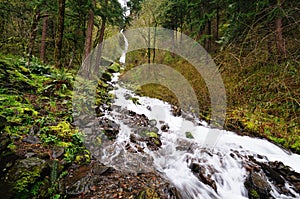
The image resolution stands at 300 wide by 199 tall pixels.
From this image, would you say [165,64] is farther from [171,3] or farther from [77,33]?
[77,33]

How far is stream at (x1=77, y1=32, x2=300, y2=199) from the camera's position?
403cm

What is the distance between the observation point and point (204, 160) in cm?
490

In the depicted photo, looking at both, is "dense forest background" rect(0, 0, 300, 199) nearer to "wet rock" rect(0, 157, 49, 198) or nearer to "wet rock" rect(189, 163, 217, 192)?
"wet rock" rect(0, 157, 49, 198)

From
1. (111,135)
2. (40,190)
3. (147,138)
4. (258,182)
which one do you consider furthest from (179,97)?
(40,190)

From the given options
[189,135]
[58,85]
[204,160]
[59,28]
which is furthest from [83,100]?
[204,160]

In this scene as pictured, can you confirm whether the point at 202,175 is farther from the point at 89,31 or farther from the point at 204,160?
the point at 89,31

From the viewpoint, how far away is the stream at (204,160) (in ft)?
13.2

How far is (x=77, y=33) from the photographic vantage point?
465 inches

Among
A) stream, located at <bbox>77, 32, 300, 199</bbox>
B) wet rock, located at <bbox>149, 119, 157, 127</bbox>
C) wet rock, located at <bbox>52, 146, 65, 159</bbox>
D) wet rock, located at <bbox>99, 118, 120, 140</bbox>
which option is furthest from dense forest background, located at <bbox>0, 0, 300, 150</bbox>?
wet rock, located at <bbox>52, 146, 65, 159</bbox>

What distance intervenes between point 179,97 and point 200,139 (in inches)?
191

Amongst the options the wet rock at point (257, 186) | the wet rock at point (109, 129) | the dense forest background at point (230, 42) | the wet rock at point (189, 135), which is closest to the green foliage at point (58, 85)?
the dense forest background at point (230, 42)

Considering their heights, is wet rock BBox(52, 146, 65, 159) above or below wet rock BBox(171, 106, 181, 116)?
above

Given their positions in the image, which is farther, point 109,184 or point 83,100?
point 83,100

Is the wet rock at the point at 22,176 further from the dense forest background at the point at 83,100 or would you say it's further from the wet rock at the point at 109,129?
the wet rock at the point at 109,129
